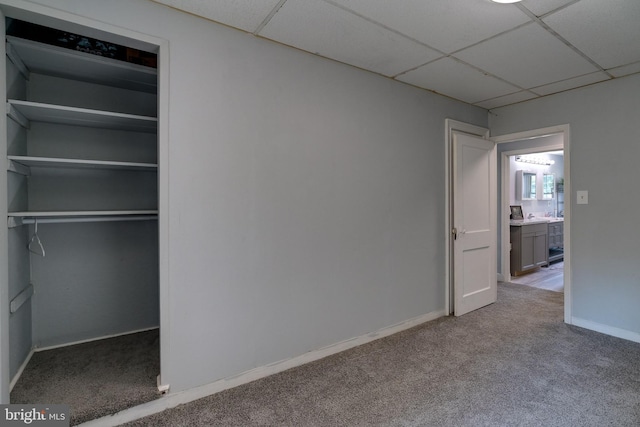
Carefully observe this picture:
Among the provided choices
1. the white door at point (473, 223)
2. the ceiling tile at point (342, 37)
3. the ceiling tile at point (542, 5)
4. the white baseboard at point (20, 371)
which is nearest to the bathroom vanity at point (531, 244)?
the white door at point (473, 223)

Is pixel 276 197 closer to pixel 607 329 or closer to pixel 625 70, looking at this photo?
pixel 625 70

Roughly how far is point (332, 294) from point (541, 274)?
14.9ft

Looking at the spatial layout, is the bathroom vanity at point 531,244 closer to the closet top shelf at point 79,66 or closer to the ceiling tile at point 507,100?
the ceiling tile at point 507,100

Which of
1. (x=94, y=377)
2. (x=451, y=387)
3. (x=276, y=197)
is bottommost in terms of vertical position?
(x=451, y=387)

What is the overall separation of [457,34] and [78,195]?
9.89 ft

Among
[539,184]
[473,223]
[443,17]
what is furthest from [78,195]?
[539,184]

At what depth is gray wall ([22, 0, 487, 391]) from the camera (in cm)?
191

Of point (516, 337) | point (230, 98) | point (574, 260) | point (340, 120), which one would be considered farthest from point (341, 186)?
point (574, 260)

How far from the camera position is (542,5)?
1820mm

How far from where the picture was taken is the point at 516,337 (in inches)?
113

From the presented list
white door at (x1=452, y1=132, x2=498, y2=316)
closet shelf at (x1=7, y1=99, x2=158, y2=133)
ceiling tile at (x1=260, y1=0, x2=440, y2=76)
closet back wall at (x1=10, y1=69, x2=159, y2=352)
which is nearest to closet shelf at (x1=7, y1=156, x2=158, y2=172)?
closet back wall at (x1=10, y1=69, x2=159, y2=352)

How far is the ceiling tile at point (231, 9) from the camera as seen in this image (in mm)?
1800

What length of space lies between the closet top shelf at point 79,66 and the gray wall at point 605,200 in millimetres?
3841

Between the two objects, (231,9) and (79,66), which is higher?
(231,9)
